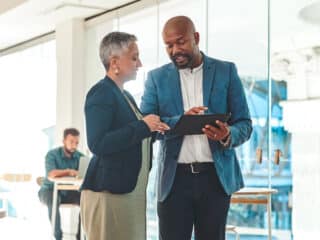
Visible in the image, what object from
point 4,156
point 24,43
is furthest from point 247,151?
point 4,156

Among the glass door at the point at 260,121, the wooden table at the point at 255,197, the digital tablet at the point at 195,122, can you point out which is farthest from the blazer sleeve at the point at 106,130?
the glass door at the point at 260,121

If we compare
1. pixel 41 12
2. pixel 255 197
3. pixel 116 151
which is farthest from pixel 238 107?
pixel 41 12

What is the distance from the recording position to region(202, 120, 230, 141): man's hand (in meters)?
1.97

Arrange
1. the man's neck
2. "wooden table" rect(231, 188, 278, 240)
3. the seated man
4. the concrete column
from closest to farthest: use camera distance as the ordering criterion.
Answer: "wooden table" rect(231, 188, 278, 240) < the seated man < the man's neck < the concrete column

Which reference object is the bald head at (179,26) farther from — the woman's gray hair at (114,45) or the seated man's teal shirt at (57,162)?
the seated man's teal shirt at (57,162)

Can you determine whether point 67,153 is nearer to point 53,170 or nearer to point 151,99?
point 53,170

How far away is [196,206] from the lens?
204cm

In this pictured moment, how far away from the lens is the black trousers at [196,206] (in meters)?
2.01

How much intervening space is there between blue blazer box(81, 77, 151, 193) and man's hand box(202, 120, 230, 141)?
208 millimetres

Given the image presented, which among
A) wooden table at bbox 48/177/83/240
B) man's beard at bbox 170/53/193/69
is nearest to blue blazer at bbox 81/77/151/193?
man's beard at bbox 170/53/193/69

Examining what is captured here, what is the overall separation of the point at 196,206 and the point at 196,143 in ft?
0.75

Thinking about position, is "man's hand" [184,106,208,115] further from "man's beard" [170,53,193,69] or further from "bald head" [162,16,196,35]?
"bald head" [162,16,196,35]

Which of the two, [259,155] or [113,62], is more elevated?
[113,62]

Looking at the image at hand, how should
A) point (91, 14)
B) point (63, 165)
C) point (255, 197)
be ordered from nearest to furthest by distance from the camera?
point (255, 197)
point (63, 165)
point (91, 14)
